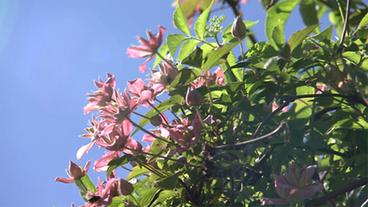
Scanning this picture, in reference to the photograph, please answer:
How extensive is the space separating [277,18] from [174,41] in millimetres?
173

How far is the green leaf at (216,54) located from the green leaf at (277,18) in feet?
0.17

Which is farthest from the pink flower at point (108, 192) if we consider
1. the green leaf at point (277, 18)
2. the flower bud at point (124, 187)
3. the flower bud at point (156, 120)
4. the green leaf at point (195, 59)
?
the green leaf at point (277, 18)

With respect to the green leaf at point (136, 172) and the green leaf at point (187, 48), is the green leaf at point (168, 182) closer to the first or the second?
the green leaf at point (136, 172)

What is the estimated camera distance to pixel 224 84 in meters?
1.05

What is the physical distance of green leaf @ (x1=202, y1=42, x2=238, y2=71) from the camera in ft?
3.03

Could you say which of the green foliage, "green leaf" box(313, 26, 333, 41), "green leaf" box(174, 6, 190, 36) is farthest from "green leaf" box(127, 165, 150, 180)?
"green leaf" box(313, 26, 333, 41)

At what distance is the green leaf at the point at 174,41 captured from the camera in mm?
1016

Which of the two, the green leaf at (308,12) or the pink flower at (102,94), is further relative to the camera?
the green leaf at (308,12)

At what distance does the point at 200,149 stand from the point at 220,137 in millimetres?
48

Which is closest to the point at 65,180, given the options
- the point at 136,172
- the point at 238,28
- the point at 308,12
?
the point at 136,172

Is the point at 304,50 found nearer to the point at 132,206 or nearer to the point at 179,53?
the point at 179,53

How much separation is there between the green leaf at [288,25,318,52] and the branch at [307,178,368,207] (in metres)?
0.21

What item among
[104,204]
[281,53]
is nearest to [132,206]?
[104,204]

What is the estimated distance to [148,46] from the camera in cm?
99
